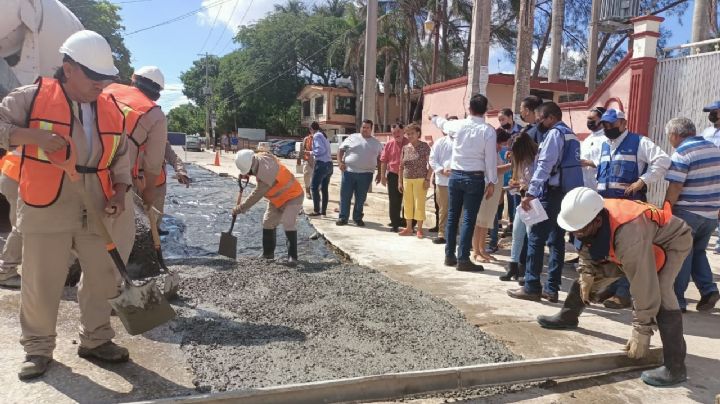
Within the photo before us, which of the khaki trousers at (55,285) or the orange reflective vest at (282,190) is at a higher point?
the orange reflective vest at (282,190)

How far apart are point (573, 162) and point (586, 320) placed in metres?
1.31

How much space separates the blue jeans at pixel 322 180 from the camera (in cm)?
895

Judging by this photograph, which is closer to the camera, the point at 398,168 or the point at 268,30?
the point at 398,168

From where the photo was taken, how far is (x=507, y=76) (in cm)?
1914

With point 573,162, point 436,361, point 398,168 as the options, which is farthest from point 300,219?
point 436,361

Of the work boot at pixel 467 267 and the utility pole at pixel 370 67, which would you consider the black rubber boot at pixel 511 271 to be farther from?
the utility pole at pixel 370 67

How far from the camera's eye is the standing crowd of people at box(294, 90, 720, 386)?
9.74 feet

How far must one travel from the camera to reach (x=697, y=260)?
4.59 m

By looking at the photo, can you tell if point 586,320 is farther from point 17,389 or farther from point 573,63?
point 573,63

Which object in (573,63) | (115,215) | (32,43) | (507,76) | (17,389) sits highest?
(573,63)

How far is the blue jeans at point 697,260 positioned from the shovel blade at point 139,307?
3975 mm

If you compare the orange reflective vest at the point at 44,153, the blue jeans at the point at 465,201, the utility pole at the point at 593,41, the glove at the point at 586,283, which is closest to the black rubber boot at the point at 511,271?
the blue jeans at the point at 465,201

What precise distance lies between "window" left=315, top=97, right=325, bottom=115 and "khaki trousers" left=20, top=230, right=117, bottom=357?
4150cm

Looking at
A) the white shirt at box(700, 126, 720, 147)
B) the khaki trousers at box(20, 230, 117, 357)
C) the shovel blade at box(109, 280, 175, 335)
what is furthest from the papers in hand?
the khaki trousers at box(20, 230, 117, 357)
